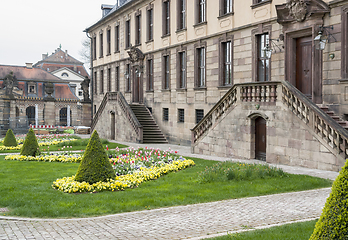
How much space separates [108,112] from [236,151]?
1758cm

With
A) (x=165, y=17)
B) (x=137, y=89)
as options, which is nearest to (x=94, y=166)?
(x=165, y=17)

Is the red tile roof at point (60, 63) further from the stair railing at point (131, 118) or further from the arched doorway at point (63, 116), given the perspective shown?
the stair railing at point (131, 118)

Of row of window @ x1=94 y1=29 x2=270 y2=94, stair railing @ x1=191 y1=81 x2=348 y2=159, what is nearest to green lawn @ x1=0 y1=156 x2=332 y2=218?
stair railing @ x1=191 y1=81 x2=348 y2=159

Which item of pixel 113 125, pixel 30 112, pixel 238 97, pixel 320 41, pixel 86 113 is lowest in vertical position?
pixel 113 125

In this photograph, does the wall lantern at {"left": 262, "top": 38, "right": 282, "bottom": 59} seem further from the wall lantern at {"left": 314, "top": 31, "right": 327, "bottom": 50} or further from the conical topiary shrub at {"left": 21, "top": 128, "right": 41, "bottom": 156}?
the conical topiary shrub at {"left": 21, "top": 128, "right": 41, "bottom": 156}

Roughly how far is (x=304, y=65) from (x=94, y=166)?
36.4ft

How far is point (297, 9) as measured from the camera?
56.9 feet

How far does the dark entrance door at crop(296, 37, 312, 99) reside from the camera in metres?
17.6

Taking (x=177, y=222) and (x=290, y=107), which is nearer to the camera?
(x=177, y=222)

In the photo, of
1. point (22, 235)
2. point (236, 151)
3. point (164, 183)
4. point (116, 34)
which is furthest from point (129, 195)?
point (116, 34)

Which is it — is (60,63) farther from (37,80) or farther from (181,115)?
(181,115)

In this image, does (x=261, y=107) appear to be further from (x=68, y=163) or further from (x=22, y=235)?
(x=22, y=235)

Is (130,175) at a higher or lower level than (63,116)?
lower

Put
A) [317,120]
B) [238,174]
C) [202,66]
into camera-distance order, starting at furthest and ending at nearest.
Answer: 1. [202,66]
2. [317,120]
3. [238,174]
